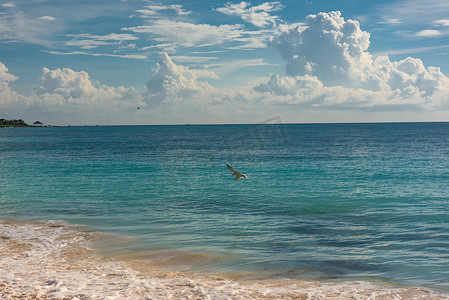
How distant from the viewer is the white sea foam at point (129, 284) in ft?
36.6

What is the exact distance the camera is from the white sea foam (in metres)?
11.2

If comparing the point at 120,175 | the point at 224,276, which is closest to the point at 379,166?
the point at 120,175

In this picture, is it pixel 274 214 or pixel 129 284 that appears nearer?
pixel 129 284

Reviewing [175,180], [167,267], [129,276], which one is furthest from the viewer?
[175,180]

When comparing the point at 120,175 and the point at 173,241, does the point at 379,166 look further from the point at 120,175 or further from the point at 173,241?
the point at 173,241

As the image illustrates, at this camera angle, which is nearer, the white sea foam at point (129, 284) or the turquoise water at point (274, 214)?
the white sea foam at point (129, 284)

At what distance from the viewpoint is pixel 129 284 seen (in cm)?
1198

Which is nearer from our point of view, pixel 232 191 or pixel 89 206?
pixel 89 206

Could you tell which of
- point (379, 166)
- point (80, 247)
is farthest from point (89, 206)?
point (379, 166)

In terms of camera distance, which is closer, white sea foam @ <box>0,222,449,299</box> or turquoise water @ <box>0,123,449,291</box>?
white sea foam @ <box>0,222,449,299</box>

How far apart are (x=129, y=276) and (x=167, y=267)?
1628 millimetres

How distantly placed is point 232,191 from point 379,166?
2474 cm

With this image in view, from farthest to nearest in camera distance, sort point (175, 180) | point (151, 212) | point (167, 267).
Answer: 1. point (175, 180)
2. point (151, 212)
3. point (167, 267)

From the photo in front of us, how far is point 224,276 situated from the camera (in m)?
13.1
